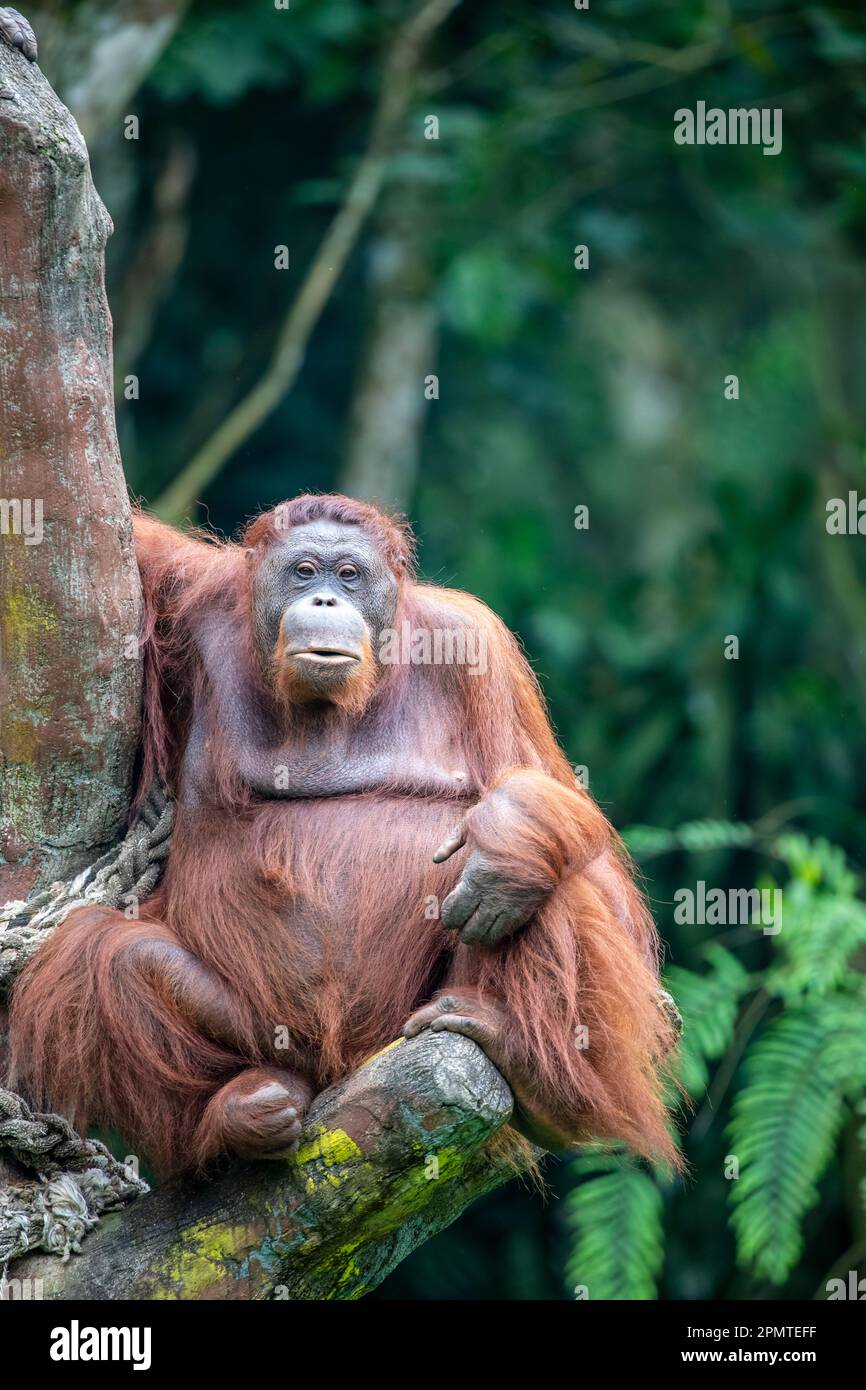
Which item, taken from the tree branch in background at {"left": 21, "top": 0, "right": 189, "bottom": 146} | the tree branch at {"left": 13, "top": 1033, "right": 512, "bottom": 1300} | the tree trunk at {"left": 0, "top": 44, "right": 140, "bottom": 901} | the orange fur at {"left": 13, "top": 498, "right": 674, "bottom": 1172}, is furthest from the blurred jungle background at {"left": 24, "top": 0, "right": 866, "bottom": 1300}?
the tree trunk at {"left": 0, "top": 44, "right": 140, "bottom": 901}

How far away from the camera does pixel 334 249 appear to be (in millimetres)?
7395

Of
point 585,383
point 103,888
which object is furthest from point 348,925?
point 585,383

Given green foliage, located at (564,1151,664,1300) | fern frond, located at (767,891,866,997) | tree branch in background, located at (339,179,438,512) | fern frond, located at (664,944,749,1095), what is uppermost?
tree branch in background, located at (339,179,438,512)

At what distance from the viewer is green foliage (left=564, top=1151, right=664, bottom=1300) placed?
5395 millimetres

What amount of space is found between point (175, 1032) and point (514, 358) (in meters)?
6.30

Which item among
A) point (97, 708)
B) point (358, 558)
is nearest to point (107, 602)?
point (97, 708)

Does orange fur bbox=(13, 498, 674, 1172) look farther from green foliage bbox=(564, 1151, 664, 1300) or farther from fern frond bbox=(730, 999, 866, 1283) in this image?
green foliage bbox=(564, 1151, 664, 1300)

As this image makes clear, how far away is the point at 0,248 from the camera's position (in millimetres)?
3119

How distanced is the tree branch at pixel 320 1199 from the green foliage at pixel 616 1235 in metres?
2.37

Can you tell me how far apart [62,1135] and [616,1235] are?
2.67 metres

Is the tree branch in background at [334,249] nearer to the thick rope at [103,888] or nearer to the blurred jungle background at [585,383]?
the blurred jungle background at [585,383]

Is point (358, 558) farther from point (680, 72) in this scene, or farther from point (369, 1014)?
point (680, 72)

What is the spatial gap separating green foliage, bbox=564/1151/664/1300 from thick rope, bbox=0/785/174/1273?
7.79ft

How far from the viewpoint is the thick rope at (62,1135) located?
322 centimetres
